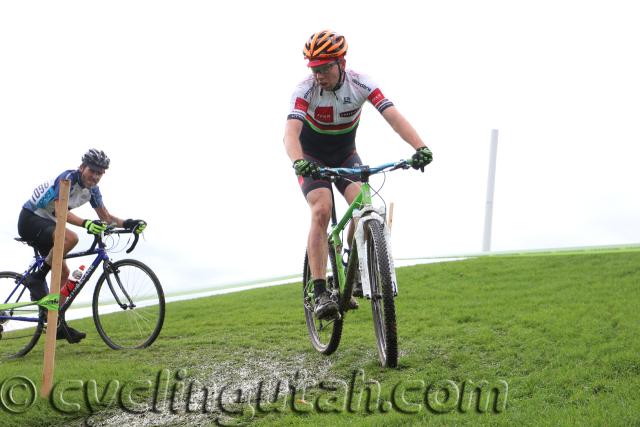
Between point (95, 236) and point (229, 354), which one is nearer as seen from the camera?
point (229, 354)

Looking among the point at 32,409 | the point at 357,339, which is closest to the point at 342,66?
the point at 357,339

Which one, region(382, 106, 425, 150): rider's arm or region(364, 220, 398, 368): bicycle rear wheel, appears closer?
region(364, 220, 398, 368): bicycle rear wheel

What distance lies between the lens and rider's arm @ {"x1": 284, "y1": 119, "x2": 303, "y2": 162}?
7.44 m

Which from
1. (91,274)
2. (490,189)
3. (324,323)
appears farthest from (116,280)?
(490,189)

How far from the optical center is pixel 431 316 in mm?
11062

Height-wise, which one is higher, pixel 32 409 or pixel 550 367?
pixel 550 367

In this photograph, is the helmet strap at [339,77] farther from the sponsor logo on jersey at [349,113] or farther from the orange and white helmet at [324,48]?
the sponsor logo on jersey at [349,113]

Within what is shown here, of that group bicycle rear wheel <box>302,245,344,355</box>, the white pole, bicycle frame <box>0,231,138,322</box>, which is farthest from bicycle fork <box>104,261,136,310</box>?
the white pole

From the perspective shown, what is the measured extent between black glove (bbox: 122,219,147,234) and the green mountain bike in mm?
3550

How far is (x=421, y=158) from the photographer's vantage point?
7004 mm

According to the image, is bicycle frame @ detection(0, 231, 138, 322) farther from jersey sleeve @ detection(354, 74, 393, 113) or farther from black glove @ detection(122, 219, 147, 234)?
jersey sleeve @ detection(354, 74, 393, 113)

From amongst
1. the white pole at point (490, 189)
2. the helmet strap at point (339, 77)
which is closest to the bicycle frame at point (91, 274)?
the helmet strap at point (339, 77)

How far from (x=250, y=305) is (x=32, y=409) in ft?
25.0

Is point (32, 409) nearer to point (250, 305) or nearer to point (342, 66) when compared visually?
point (342, 66)
